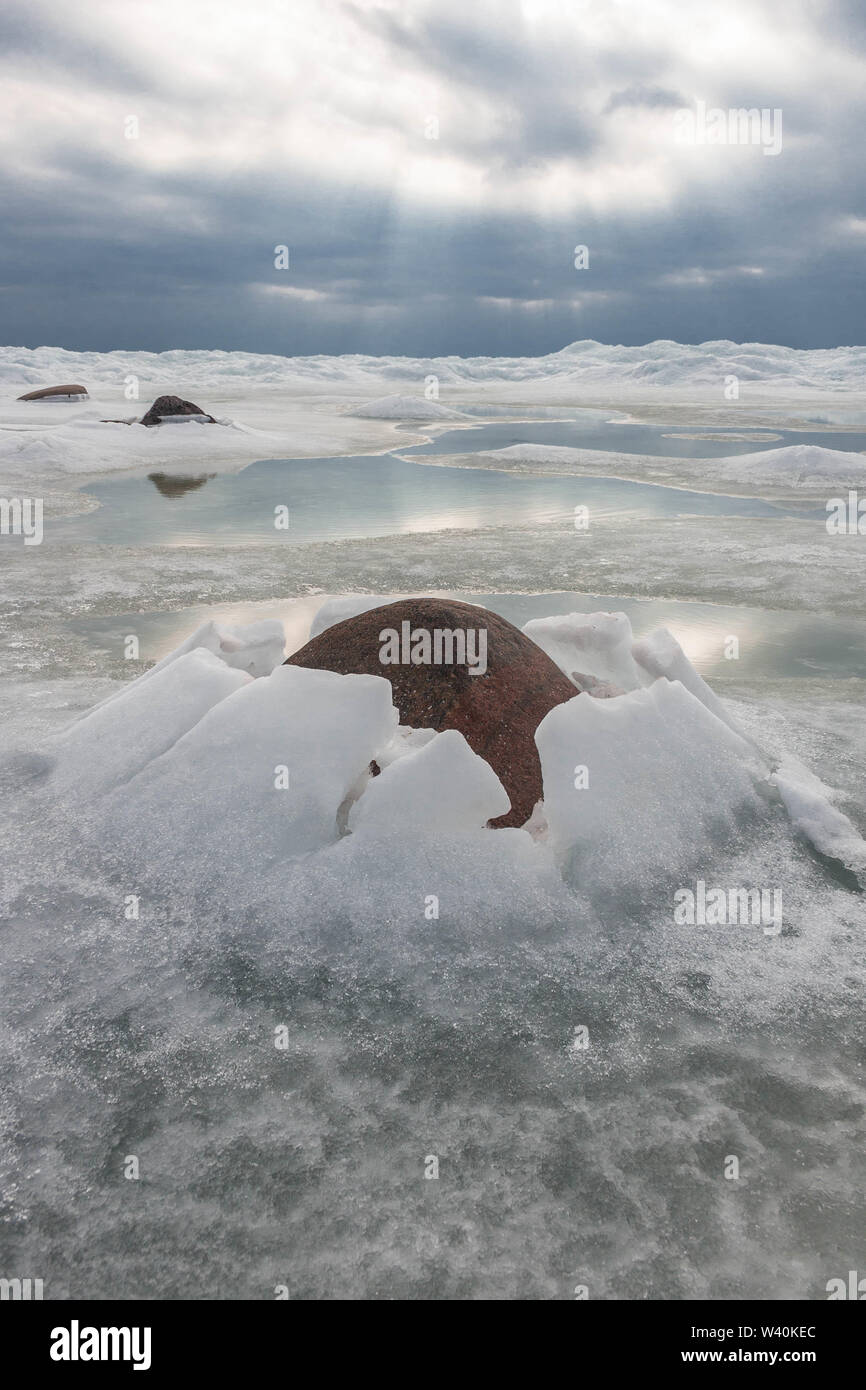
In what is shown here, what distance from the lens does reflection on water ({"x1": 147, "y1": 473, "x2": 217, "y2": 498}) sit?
14.2 m

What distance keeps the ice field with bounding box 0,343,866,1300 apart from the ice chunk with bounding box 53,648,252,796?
0.06 ft

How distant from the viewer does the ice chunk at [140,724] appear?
353 cm

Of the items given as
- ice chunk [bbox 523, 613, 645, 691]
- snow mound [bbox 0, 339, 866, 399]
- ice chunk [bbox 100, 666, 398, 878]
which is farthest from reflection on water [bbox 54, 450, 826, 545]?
snow mound [bbox 0, 339, 866, 399]

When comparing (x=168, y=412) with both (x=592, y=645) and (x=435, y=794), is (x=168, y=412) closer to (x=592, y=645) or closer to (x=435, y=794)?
(x=592, y=645)

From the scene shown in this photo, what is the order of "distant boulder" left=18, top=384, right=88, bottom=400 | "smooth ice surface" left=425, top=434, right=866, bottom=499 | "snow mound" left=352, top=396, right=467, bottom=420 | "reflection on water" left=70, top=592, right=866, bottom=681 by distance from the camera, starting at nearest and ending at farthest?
"reflection on water" left=70, top=592, right=866, bottom=681
"smooth ice surface" left=425, top=434, right=866, bottom=499
"distant boulder" left=18, top=384, right=88, bottom=400
"snow mound" left=352, top=396, right=467, bottom=420

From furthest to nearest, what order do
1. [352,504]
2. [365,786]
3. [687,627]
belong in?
[352,504], [687,627], [365,786]

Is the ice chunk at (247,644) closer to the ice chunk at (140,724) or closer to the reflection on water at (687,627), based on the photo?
the ice chunk at (140,724)

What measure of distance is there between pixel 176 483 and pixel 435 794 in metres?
13.5

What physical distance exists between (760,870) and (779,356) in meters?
97.0

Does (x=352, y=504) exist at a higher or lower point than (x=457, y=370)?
lower

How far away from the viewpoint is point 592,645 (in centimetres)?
444

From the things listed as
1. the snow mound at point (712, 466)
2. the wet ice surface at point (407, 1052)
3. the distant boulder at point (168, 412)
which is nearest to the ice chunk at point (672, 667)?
the wet ice surface at point (407, 1052)

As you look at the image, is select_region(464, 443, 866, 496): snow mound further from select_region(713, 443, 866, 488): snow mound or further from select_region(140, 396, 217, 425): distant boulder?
select_region(140, 396, 217, 425): distant boulder

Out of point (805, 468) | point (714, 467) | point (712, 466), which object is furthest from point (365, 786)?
point (712, 466)
